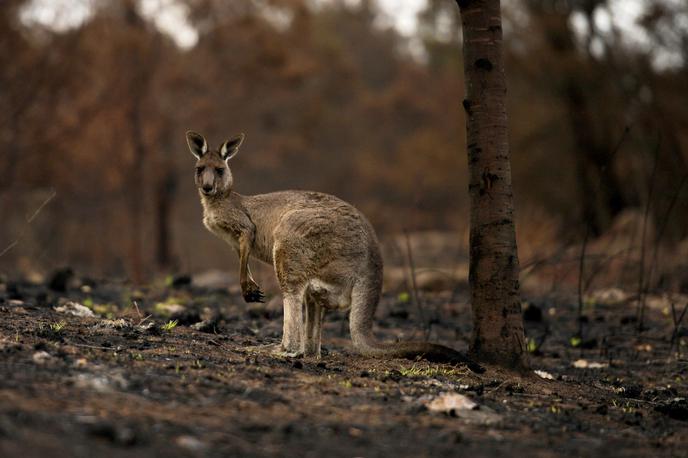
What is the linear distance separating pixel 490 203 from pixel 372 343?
1.32 m

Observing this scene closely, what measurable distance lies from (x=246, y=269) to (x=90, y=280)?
493 centimetres

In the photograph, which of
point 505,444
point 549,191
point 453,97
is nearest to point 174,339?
point 505,444

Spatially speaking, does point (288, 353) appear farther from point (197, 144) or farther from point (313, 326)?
point (197, 144)

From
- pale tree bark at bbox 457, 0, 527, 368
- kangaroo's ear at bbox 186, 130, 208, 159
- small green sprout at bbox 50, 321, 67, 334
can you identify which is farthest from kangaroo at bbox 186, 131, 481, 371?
small green sprout at bbox 50, 321, 67, 334

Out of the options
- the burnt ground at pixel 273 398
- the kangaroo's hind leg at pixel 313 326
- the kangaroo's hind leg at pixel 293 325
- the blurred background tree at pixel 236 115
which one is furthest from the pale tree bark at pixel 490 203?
the blurred background tree at pixel 236 115

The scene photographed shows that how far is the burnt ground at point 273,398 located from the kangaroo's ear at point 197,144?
4.67 ft

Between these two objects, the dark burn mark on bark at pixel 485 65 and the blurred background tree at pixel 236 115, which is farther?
the blurred background tree at pixel 236 115

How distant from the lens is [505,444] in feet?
13.4

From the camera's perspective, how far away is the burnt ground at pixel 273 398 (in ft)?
11.8

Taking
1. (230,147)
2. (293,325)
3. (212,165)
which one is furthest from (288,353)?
(230,147)

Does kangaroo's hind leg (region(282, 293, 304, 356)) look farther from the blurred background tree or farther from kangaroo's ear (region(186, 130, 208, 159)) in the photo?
the blurred background tree

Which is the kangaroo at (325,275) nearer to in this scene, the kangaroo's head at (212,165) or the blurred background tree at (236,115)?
the kangaroo's head at (212,165)

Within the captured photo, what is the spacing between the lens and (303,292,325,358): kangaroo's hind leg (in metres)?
6.26

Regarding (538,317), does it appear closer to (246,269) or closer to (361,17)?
(246,269)
